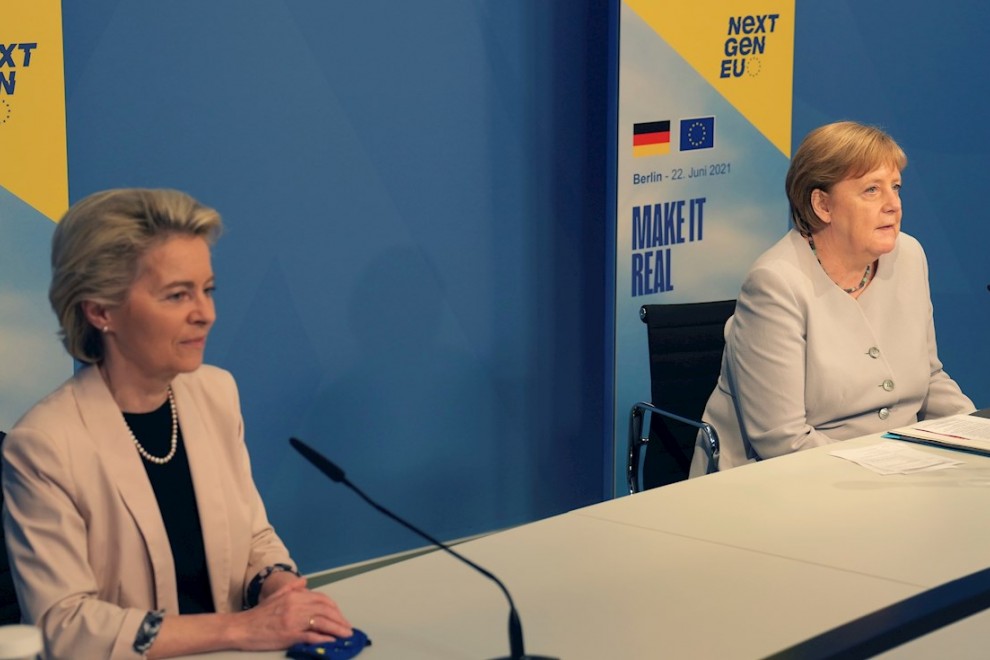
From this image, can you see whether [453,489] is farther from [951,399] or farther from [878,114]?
[878,114]

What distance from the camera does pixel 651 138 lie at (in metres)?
4.56

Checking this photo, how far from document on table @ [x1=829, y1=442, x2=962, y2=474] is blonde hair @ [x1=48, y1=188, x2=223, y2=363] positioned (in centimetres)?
159

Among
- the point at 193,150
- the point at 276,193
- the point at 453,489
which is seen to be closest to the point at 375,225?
the point at 276,193

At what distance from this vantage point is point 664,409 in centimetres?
370

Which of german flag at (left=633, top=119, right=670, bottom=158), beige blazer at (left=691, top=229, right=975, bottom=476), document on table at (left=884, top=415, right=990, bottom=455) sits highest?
german flag at (left=633, top=119, right=670, bottom=158)

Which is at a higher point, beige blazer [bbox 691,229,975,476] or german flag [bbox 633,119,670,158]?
german flag [bbox 633,119,670,158]

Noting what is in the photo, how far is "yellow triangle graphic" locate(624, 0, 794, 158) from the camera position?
458 cm

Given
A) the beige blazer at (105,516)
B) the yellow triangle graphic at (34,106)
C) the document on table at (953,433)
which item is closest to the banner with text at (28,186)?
the yellow triangle graphic at (34,106)

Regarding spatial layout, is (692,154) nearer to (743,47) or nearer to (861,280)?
(743,47)

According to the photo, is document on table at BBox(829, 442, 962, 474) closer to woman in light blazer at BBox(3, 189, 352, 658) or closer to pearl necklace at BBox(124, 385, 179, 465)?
woman in light blazer at BBox(3, 189, 352, 658)

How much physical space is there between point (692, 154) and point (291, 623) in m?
3.15

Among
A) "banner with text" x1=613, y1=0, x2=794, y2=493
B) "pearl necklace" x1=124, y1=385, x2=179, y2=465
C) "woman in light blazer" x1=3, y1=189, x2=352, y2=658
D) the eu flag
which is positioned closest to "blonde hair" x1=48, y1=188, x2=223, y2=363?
"woman in light blazer" x1=3, y1=189, x2=352, y2=658

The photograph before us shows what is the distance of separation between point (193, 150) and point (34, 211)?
0.55 m

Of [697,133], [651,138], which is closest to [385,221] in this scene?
[651,138]
